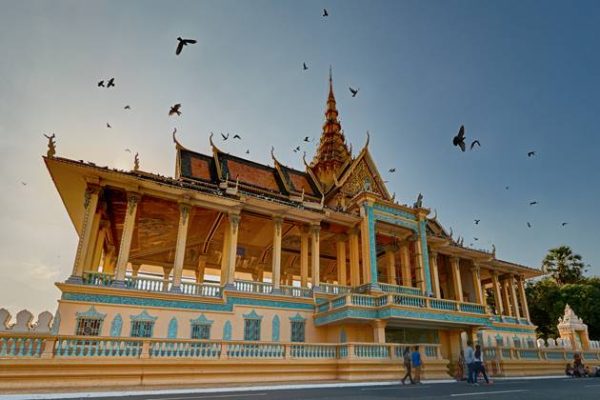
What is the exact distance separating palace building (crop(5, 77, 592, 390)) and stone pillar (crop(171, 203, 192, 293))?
0.06 m

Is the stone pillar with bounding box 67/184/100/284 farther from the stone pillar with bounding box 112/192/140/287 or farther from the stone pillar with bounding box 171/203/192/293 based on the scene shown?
the stone pillar with bounding box 171/203/192/293

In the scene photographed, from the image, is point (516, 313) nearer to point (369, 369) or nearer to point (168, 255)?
point (369, 369)

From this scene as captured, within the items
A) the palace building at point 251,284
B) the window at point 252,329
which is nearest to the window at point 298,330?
the palace building at point 251,284

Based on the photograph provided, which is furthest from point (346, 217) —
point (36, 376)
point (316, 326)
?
point (36, 376)

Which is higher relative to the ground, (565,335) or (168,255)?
(168,255)

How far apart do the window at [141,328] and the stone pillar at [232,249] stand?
3.73 metres

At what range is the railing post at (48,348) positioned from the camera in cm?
1027

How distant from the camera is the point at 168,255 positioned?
86.4 ft

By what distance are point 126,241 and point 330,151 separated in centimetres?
2012

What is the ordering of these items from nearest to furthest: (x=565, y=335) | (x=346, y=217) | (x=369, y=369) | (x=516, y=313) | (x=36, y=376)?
(x=36, y=376), (x=369, y=369), (x=346, y=217), (x=565, y=335), (x=516, y=313)

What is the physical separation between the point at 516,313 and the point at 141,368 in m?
29.2

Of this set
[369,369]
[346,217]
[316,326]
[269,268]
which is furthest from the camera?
[269,268]

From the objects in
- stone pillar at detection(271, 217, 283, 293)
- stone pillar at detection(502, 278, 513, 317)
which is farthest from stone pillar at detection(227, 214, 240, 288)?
stone pillar at detection(502, 278, 513, 317)

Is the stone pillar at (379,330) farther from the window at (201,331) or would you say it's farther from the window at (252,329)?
the window at (201,331)
